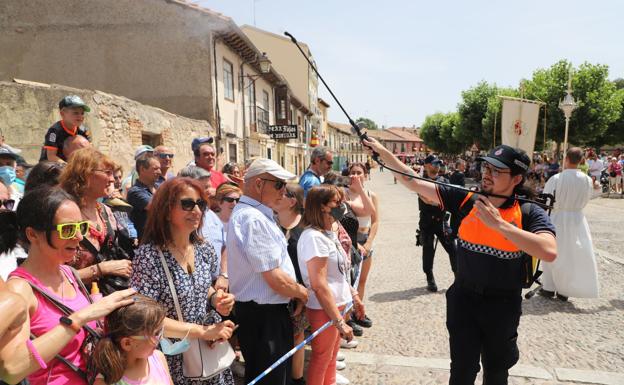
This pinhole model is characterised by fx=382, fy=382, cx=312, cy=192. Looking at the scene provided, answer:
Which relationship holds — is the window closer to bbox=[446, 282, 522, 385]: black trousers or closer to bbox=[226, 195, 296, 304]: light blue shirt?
bbox=[226, 195, 296, 304]: light blue shirt

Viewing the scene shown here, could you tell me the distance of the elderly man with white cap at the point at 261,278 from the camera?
2273 mm

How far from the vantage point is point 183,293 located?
1.99 m

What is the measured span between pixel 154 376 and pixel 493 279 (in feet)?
6.51

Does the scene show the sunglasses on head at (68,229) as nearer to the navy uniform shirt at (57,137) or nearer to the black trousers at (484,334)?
the black trousers at (484,334)

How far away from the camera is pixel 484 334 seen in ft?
8.15

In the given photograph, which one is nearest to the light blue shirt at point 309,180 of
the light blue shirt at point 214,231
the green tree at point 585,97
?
the light blue shirt at point 214,231

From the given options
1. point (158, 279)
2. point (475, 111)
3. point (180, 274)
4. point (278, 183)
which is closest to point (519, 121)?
point (278, 183)

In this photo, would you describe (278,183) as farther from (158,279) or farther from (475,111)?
(475,111)

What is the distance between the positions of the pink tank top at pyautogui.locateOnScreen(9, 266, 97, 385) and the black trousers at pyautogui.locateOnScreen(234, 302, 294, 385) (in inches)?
36.7

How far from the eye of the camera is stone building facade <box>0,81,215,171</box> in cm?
679

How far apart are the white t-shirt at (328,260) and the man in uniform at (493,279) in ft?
2.68

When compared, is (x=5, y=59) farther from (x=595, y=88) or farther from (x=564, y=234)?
(x=595, y=88)

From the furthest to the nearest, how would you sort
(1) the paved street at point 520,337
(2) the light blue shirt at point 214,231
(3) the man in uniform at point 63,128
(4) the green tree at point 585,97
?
(4) the green tree at point 585,97, (3) the man in uniform at point 63,128, (1) the paved street at point 520,337, (2) the light blue shirt at point 214,231

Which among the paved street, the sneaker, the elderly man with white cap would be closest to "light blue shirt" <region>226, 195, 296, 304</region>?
the elderly man with white cap
